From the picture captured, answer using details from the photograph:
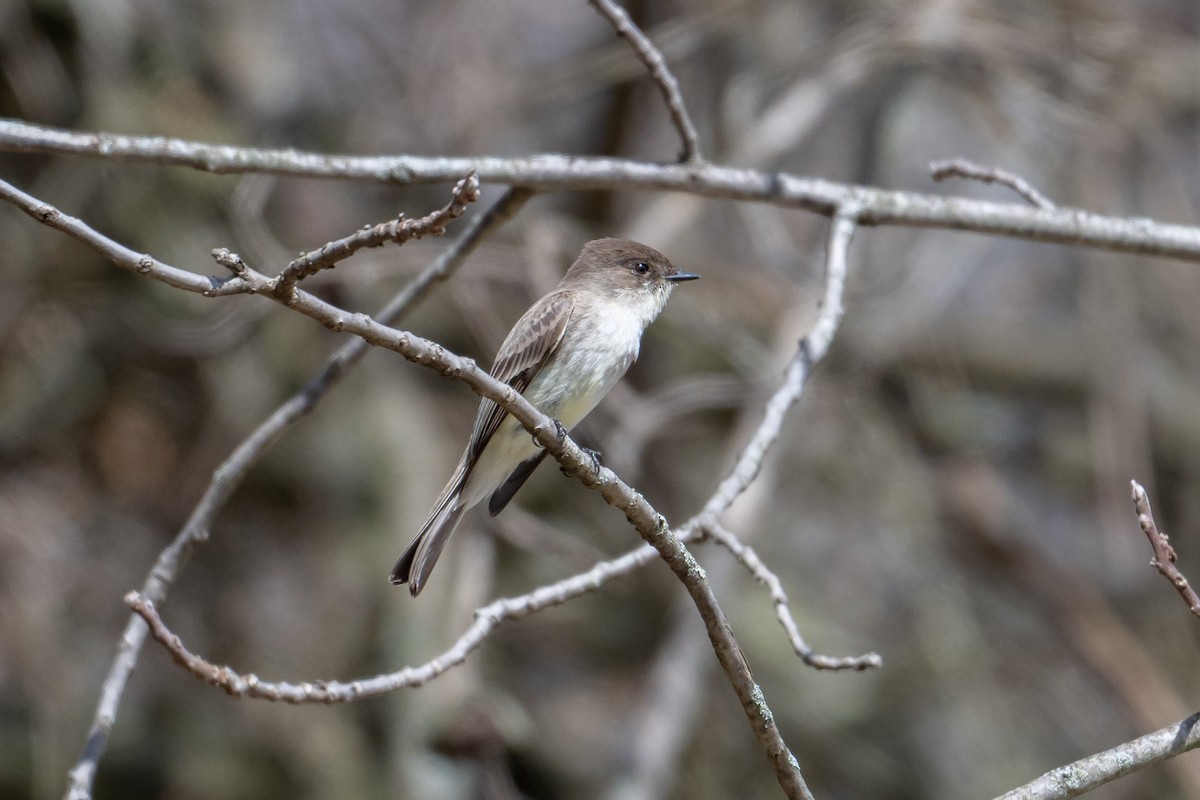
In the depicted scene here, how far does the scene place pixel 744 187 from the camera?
382 centimetres

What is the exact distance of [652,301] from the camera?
433 centimetres

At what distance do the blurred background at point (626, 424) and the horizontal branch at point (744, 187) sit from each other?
5.85 ft

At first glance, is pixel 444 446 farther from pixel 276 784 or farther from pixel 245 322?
pixel 276 784

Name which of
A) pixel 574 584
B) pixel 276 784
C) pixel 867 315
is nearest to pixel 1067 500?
pixel 867 315

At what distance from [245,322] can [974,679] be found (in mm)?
3921

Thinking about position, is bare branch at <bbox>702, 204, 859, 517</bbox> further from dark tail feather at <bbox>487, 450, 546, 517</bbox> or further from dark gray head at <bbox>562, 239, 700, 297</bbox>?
dark tail feather at <bbox>487, 450, 546, 517</bbox>

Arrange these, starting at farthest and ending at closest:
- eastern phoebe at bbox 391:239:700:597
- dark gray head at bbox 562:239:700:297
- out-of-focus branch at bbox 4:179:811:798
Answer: dark gray head at bbox 562:239:700:297, eastern phoebe at bbox 391:239:700:597, out-of-focus branch at bbox 4:179:811:798

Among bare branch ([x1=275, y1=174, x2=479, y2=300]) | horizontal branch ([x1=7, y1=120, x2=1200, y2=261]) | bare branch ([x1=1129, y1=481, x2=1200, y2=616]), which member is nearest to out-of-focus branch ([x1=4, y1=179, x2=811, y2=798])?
bare branch ([x1=275, y1=174, x2=479, y2=300])

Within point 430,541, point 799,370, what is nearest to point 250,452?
point 430,541

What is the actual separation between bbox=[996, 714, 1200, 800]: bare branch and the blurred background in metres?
2.86

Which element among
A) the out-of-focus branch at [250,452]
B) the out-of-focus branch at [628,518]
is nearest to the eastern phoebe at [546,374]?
the out-of-focus branch at [250,452]

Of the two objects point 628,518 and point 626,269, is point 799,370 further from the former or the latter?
point 626,269

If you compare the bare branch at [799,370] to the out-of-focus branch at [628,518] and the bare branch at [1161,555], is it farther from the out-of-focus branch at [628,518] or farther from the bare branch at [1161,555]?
the bare branch at [1161,555]

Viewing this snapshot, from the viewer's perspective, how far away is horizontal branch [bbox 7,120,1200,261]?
3395mm
